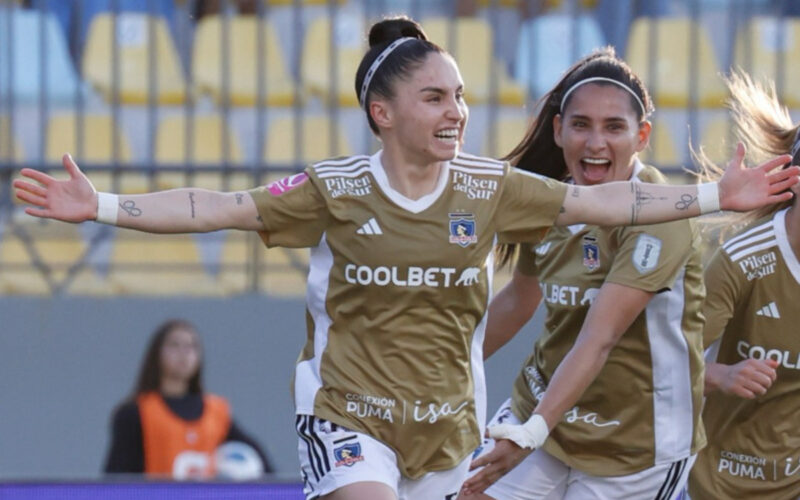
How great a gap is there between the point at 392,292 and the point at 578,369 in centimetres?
59

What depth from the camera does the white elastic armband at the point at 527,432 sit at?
14.1 ft

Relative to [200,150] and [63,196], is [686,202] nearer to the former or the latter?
[63,196]

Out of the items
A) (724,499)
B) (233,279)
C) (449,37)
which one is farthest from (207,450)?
(724,499)

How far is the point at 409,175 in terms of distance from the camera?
424cm

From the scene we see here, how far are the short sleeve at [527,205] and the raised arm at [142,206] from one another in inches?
26.0

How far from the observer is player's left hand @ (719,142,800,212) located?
4164 millimetres

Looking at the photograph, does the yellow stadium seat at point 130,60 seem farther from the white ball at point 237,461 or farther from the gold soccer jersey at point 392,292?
the gold soccer jersey at point 392,292

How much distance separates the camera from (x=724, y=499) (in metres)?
4.82

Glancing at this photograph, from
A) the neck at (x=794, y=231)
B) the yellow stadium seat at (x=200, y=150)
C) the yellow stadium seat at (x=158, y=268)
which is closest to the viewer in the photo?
the neck at (x=794, y=231)

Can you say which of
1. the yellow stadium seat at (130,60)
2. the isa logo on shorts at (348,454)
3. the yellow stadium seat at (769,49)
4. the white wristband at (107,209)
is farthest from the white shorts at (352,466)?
the yellow stadium seat at (769,49)

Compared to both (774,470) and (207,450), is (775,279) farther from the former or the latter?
(207,450)

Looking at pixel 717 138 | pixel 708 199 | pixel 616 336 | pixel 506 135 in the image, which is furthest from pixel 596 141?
pixel 717 138

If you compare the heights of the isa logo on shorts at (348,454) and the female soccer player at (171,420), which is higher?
the isa logo on shorts at (348,454)

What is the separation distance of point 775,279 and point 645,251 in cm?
51
